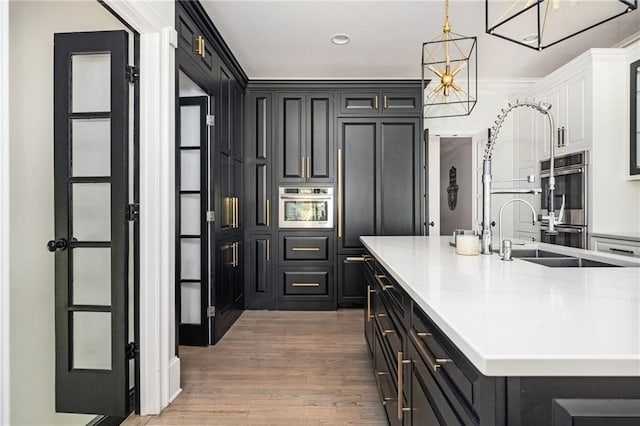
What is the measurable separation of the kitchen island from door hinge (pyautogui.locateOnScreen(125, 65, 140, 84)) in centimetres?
171

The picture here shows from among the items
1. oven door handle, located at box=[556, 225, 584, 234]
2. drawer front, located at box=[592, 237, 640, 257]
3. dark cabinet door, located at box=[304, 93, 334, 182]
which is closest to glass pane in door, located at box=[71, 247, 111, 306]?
dark cabinet door, located at box=[304, 93, 334, 182]

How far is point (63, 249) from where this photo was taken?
203cm

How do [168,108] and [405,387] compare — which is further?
[168,108]

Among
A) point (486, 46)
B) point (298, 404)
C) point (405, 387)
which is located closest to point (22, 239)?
point (298, 404)

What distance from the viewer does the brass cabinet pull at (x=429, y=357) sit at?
915 mm

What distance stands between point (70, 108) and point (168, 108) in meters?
0.49

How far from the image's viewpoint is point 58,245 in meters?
1.99

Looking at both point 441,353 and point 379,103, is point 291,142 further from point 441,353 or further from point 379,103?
point 441,353

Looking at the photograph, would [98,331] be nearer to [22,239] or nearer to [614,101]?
[22,239]

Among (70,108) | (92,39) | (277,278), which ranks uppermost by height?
(92,39)

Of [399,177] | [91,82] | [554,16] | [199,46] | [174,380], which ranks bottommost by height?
[174,380]

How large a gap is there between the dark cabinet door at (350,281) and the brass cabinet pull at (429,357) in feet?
10.6

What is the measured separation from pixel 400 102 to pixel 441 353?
3946mm

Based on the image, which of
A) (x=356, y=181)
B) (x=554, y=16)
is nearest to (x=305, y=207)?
(x=356, y=181)
